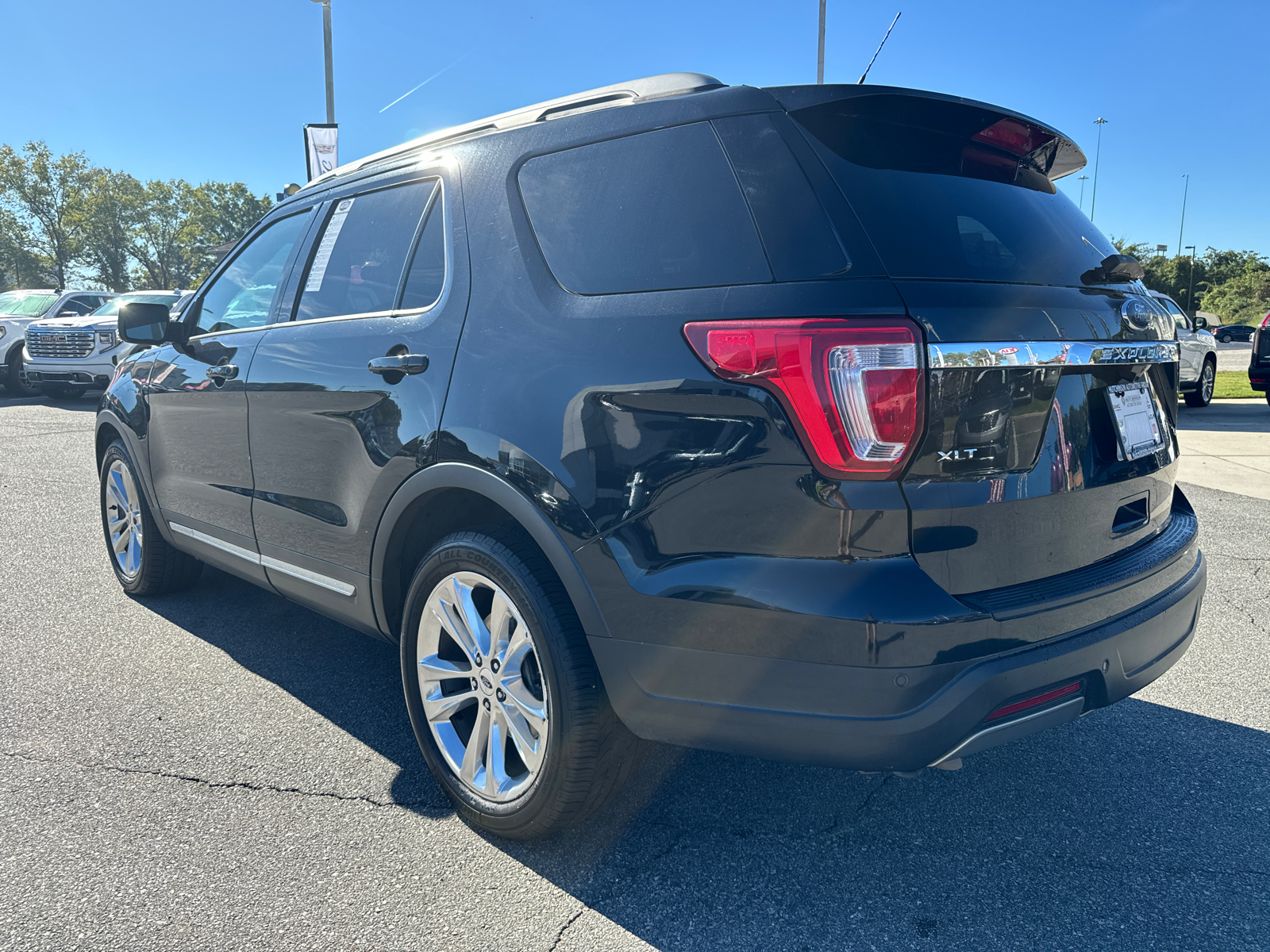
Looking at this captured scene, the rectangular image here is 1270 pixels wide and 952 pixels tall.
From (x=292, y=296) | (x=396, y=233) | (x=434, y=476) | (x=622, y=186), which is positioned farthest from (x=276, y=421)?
(x=622, y=186)

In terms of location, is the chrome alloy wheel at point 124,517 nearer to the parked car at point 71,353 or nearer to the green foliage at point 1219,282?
the parked car at point 71,353

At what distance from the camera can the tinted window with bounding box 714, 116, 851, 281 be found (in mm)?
1899

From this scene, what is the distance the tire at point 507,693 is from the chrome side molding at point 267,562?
407mm

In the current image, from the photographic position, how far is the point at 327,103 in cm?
2127

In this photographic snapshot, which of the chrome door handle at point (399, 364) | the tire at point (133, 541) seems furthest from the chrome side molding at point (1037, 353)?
the tire at point (133, 541)

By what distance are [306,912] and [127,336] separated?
272 cm

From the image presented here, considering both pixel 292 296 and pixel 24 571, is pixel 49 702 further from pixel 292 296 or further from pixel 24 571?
pixel 24 571

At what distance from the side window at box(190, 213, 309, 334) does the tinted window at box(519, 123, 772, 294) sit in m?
1.49

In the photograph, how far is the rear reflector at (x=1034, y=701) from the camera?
1898 millimetres

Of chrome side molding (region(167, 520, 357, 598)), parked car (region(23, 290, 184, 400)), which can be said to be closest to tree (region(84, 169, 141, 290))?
parked car (region(23, 290, 184, 400))

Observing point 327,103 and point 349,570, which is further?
point 327,103

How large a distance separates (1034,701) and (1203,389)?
583 inches

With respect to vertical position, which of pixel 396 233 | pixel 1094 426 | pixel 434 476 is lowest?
pixel 434 476

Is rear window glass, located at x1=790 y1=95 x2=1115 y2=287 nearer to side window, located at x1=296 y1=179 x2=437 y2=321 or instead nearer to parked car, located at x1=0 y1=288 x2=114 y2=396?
side window, located at x1=296 y1=179 x2=437 y2=321
